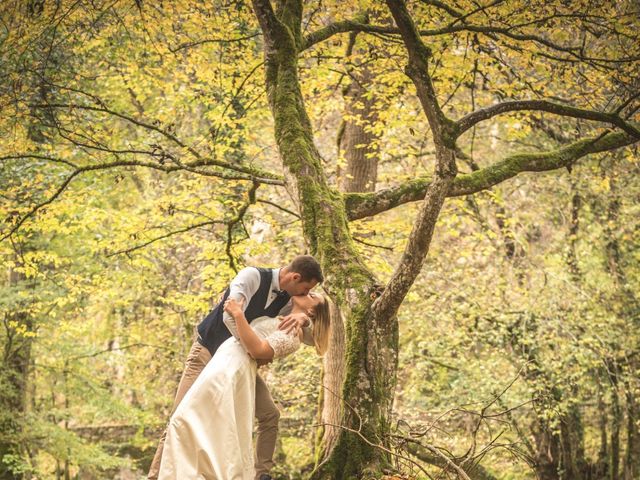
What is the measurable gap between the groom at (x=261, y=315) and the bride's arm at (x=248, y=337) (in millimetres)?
120

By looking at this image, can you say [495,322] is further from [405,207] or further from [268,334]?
[268,334]

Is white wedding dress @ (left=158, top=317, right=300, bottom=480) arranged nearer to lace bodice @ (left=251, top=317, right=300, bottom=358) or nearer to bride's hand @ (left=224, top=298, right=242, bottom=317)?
lace bodice @ (left=251, top=317, right=300, bottom=358)

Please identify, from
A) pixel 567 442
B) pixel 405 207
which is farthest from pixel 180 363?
pixel 567 442

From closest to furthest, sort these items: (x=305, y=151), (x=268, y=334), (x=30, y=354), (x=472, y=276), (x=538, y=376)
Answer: (x=268, y=334)
(x=305, y=151)
(x=538, y=376)
(x=30, y=354)
(x=472, y=276)

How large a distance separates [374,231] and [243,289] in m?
4.53

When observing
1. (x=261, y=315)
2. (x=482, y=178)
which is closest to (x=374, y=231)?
(x=482, y=178)

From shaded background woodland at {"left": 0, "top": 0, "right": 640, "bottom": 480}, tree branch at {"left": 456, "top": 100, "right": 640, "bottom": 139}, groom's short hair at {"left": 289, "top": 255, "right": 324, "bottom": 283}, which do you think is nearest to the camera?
groom's short hair at {"left": 289, "top": 255, "right": 324, "bottom": 283}

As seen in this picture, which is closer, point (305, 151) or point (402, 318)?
point (305, 151)

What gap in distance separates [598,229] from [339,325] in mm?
7013

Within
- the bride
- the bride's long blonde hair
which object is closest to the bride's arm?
the bride

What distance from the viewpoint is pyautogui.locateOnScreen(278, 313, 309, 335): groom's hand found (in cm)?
429

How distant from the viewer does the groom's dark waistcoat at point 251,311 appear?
15.1 ft

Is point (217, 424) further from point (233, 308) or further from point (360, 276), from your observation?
point (360, 276)

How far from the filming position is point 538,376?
10.5m
